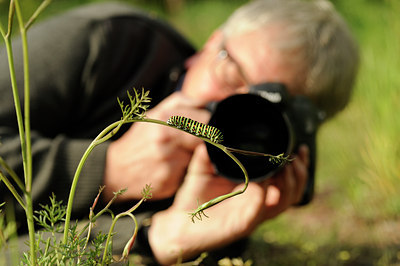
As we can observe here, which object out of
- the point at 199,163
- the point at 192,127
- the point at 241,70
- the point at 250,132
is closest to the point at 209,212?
the point at 199,163

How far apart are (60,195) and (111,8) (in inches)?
20.2

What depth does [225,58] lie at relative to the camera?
3.42 feet

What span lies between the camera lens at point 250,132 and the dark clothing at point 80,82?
0.30m

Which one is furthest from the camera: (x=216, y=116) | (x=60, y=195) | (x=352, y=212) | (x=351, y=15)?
(x=351, y=15)

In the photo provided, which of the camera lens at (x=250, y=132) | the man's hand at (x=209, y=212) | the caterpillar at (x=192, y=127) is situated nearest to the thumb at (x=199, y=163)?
the man's hand at (x=209, y=212)

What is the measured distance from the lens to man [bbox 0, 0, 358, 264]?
2.81 feet

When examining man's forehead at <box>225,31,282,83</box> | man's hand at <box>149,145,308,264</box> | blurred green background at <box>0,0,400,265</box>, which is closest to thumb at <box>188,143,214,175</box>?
man's hand at <box>149,145,308,264</box>

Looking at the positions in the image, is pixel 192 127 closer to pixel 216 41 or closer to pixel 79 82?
pixel 79 82

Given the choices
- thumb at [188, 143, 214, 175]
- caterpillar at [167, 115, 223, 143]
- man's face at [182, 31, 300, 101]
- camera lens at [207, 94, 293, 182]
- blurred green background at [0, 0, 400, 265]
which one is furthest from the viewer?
blurred green background at [0, 0, 400, 265]

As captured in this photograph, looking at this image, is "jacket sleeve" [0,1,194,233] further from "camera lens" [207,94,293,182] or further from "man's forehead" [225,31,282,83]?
"camera lens" [207,94,293,182]

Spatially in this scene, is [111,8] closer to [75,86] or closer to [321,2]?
[75,86]

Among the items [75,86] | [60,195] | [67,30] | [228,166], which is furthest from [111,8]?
[228,166]

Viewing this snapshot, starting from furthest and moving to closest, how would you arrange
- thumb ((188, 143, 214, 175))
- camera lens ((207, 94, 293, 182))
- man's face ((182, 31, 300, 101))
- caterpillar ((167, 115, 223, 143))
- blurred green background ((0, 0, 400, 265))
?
blurred green background ((0, 0, 400, 265))
man's face ((182, 31, 300, 101))
thumb ((188, 143, 214, 175))
camera lens ((207, 94, 293, 182))
caterpillar ((167, 115, 223, 143))

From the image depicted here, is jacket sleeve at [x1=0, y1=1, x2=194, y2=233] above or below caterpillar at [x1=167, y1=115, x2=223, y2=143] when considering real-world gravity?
below
